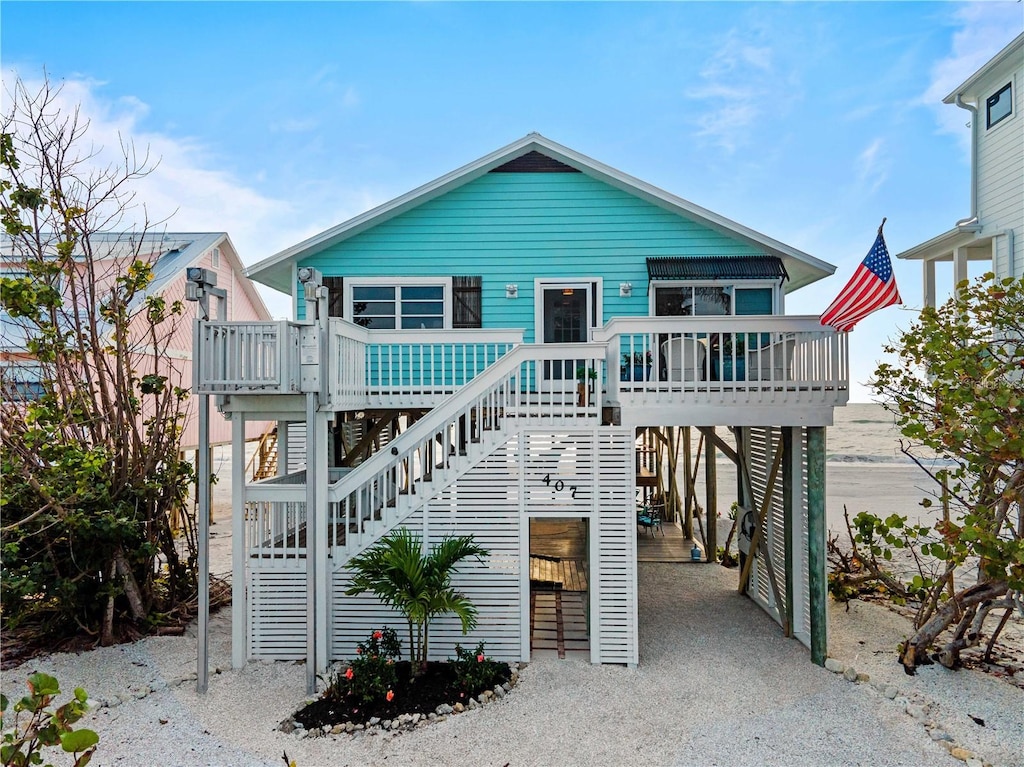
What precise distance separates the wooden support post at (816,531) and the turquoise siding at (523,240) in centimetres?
360

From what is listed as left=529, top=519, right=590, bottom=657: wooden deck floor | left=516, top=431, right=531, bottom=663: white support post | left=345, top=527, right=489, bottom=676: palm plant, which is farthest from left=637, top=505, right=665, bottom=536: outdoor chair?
left=345, top=527, right=489, bottom=676: palm plant

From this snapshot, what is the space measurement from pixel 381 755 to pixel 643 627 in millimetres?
4123

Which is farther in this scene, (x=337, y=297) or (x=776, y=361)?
(x=337, y=297)

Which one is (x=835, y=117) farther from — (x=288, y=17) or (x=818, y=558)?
(x=288, y=17)

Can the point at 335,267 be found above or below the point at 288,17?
below

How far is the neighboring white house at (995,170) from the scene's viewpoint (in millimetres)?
9922

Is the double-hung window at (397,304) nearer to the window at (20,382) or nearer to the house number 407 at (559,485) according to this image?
the house number 407 at (559,485)

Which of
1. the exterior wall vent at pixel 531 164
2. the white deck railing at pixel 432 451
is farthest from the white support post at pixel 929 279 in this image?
the white deck railing at pixel 432 451

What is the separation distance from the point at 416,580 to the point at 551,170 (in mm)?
6907

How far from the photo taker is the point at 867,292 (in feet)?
20.2

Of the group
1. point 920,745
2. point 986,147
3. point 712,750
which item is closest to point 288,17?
point 712,750

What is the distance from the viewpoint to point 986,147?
10688 millimetres

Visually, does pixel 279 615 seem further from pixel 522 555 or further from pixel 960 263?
pixel 960 263

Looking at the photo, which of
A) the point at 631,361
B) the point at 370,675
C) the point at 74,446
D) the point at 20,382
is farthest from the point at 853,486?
the point at 20,382
